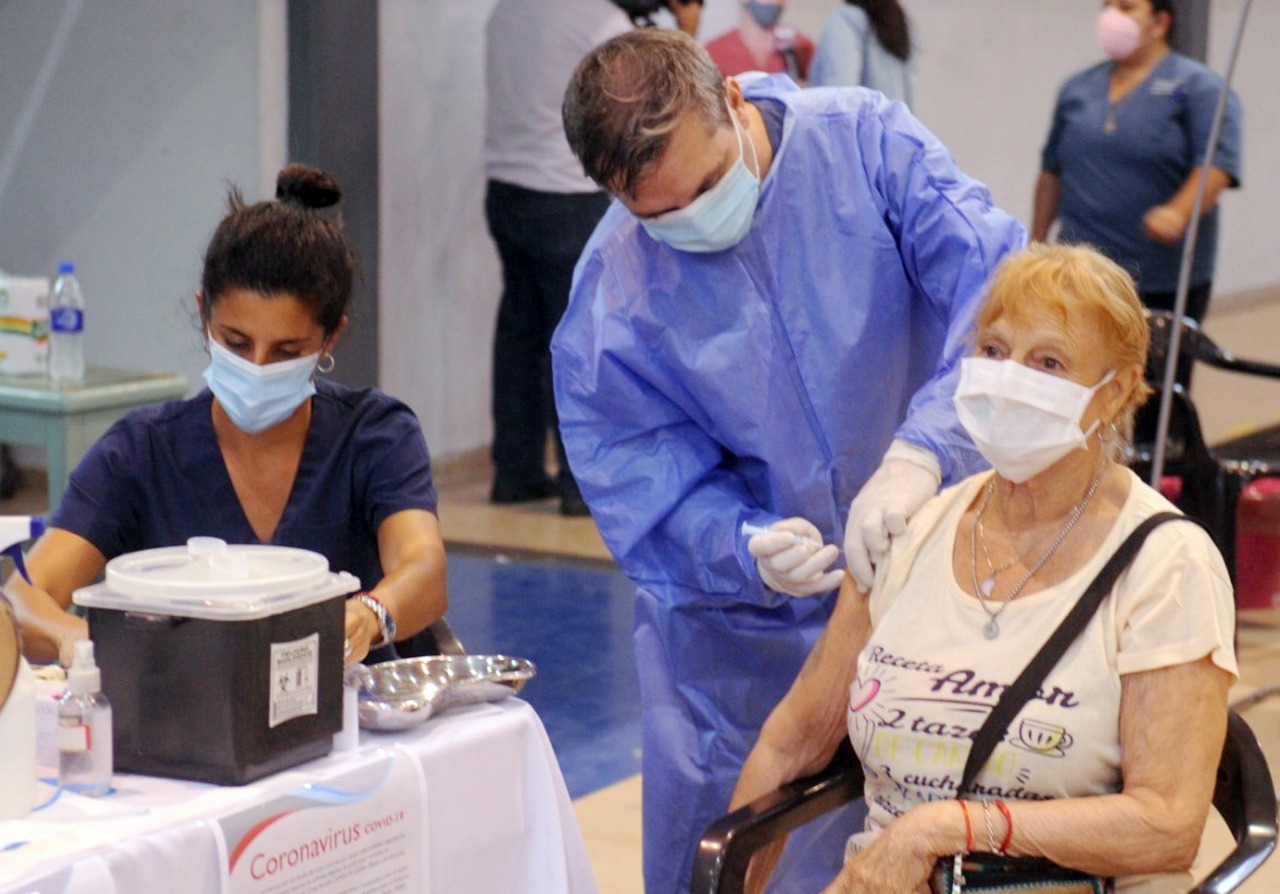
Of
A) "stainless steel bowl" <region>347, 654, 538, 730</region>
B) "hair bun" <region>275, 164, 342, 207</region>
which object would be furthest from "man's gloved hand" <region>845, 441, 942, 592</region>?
"hair bun" <region>275, 164, 342, 207</region>

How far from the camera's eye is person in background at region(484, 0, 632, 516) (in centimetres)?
557

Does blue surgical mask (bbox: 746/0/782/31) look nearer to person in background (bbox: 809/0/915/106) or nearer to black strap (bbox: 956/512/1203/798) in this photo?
person in background (bbox: 809/0/915/106)

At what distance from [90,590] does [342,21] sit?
4.05 m

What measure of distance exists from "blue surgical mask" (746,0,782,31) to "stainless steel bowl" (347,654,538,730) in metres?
4.17

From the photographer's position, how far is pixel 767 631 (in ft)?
7.45

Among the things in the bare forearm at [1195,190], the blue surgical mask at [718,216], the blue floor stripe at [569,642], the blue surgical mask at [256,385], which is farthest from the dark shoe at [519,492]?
the blue surgical mask at [718,216]

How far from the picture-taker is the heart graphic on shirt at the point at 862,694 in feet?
6.41

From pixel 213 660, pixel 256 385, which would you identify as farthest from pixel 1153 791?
pixel 256 385

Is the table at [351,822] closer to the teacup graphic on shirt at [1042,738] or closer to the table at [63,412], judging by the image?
the teacup graphic on shirt at [1042,738]

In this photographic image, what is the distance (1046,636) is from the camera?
1860 millimetres

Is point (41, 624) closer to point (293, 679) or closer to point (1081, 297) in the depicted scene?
point (293, 679)

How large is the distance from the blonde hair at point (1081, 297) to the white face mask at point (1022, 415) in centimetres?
4

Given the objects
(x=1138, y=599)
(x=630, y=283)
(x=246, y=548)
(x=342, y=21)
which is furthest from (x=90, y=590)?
(x=342, y=21)

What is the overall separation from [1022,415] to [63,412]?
273cm
